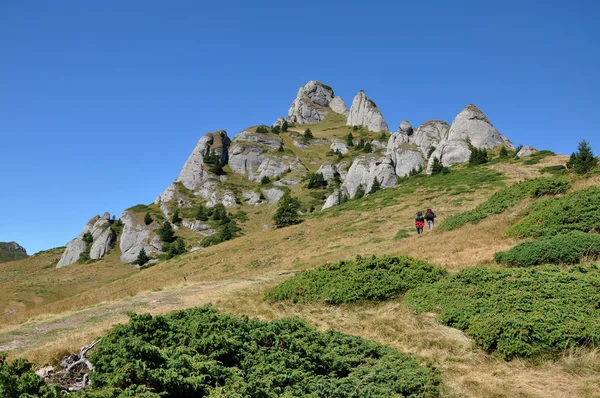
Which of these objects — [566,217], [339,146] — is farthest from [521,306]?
[339,146]

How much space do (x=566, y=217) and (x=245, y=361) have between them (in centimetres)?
1605

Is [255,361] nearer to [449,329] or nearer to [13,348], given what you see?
[449,329]

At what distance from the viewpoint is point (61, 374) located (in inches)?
252

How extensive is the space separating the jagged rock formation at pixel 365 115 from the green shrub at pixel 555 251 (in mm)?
129248

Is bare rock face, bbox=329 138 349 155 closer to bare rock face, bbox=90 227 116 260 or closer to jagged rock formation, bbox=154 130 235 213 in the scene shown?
jagged rock formation, bbox=154 130 235 213

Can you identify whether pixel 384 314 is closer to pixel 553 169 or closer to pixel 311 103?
pixel 553 169

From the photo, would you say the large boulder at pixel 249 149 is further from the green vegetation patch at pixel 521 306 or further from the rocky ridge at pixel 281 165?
the green vegetation patch at pixel 521 306

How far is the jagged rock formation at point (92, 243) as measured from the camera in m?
76.9

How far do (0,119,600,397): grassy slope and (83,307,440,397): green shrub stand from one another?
115cm

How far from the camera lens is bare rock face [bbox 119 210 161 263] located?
235 ft

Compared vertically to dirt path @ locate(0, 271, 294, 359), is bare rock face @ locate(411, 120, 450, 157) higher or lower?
higher

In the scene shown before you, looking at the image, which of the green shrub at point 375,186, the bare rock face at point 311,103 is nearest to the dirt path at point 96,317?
the green shrub at point 375,186

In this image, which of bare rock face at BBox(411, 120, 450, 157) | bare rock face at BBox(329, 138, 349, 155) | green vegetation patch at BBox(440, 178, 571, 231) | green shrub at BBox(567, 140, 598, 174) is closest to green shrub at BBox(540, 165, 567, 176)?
green shrub at BBox(567, 140, 598, 174)

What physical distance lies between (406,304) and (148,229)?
75259 mm
